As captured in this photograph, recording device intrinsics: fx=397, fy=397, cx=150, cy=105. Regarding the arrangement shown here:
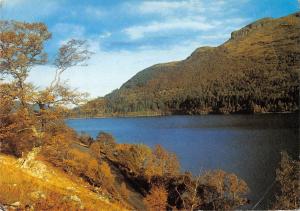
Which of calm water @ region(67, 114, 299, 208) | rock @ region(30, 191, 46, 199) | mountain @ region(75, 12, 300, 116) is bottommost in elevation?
calm water @ region(67, 114, 299, 208)

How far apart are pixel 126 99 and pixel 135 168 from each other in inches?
2847

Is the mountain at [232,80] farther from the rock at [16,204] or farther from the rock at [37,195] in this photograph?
the rock at [16,204]

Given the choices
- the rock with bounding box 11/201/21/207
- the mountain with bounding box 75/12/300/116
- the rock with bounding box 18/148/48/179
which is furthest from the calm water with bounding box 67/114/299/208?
the mountain with bounding box 75/12/300/116

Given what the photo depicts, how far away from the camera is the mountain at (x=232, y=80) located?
341 ft

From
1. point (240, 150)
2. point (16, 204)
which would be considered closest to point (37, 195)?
point (16, 204)

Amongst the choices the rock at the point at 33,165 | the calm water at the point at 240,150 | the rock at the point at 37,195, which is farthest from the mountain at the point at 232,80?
the rock at the point at 37,195

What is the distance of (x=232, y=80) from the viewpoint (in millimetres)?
150000

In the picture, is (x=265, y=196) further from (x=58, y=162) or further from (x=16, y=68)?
(x=16, y=68)

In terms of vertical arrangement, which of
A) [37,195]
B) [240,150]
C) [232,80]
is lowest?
[240,150]

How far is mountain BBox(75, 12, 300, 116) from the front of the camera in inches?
4097

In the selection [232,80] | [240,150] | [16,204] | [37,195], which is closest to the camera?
[16,204]

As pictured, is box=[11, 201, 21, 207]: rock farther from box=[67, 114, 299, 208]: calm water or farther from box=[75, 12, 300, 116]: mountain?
box=[75, 12, 300, 116]: mountain

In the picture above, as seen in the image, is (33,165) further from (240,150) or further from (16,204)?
(240,150)

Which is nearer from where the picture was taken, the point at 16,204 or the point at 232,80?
the point at 16,204
